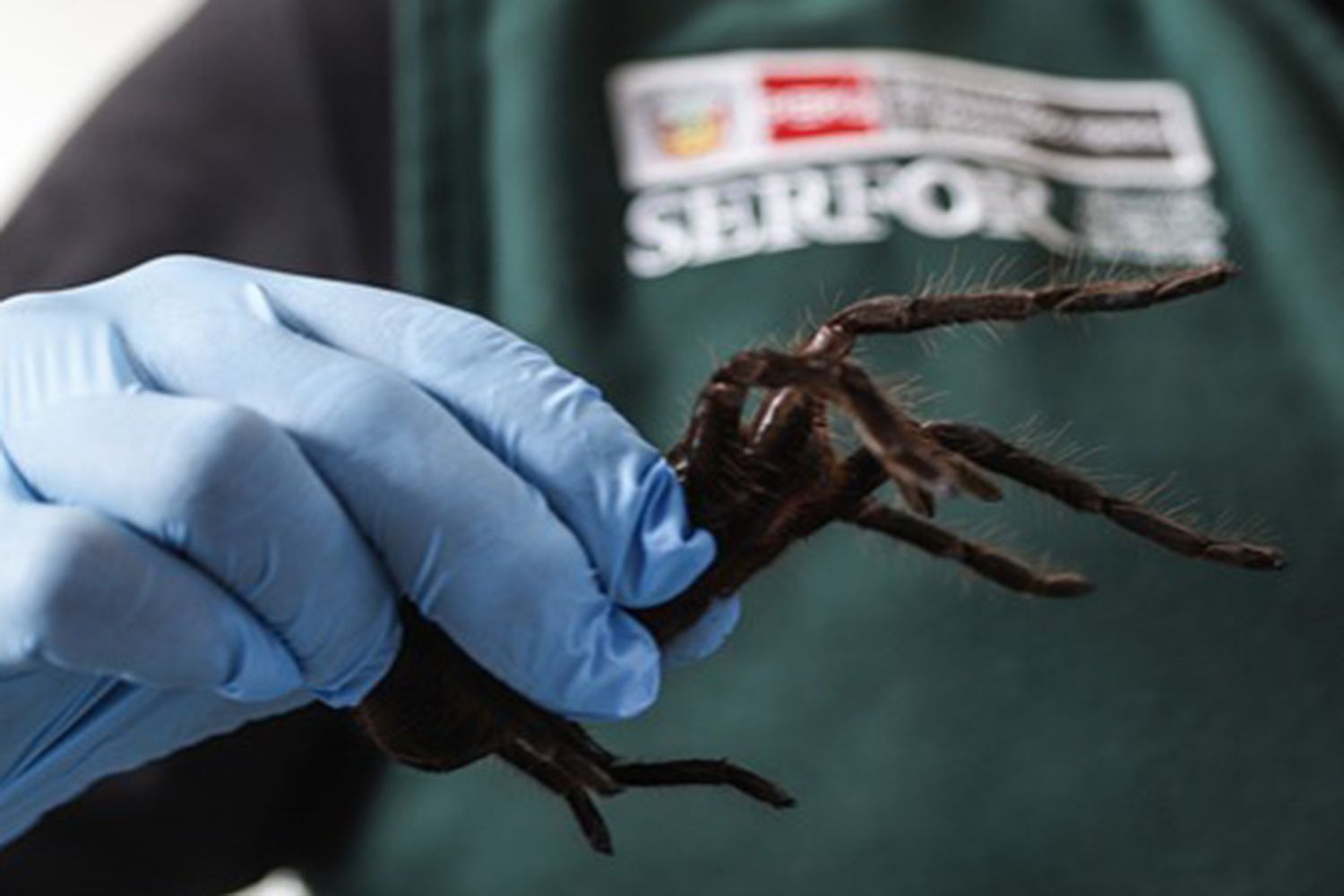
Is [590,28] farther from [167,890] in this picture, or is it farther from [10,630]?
[10,630]

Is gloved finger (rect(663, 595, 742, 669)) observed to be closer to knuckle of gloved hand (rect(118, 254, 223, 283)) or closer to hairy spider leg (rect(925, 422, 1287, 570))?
hairy spider leg (rect(925, 422, 1287, 570))

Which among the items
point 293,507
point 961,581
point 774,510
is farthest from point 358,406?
Answer: point 961,581

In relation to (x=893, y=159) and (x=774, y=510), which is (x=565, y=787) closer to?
(x=774, y=510)

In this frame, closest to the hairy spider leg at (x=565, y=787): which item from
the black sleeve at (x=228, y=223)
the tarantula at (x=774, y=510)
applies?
the tarantula at (x=774, y=510)

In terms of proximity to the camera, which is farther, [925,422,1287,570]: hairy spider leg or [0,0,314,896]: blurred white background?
[0,0,314,896]: blurred white background

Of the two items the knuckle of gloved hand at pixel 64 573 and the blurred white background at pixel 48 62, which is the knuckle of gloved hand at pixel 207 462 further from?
A: the blurred white background at pixel 48 62

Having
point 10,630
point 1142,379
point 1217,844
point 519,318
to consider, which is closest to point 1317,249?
point 1142,379

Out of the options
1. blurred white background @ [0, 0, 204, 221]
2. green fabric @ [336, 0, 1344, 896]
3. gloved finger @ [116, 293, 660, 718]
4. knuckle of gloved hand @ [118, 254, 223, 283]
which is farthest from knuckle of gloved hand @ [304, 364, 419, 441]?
Answer: blurred white background @ [0, 0, 204, 221]
